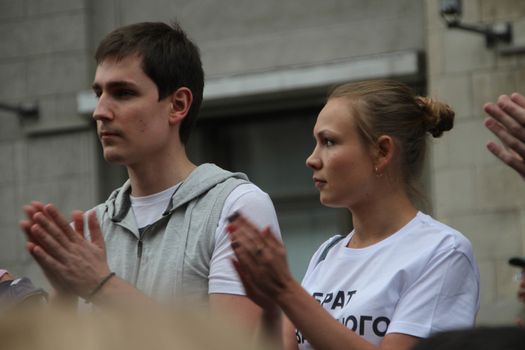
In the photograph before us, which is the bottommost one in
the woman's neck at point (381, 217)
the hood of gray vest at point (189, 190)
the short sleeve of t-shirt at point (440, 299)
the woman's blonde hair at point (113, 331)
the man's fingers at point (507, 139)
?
the short sleeve of t-shirt at point (440, 299)

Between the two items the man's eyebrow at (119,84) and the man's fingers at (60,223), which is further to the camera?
the man's eyebrow at (119,84)

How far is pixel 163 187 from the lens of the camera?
3926 mm

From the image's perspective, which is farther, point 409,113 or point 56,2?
point 56,2

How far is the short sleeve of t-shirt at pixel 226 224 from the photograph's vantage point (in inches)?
141

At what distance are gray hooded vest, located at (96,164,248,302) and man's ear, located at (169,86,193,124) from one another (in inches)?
7.5

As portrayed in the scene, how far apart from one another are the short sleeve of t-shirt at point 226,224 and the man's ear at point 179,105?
374mm

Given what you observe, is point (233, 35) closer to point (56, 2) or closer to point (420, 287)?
point (56, 2)

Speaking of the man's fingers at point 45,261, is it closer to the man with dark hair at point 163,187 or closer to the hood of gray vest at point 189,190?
the man with dark hair at point 163,187

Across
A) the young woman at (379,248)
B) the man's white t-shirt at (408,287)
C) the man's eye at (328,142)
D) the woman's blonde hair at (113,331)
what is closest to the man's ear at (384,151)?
the young woman at (379,248)

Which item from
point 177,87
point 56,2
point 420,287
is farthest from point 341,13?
point 420,287

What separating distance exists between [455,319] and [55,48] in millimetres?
8186

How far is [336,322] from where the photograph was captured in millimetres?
3176

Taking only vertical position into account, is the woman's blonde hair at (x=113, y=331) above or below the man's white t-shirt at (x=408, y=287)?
above

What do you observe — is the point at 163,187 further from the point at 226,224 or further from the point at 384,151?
the point at 384,151
